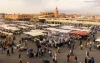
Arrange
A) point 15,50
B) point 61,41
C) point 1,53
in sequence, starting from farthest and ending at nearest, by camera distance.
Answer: point 61,41 → point 15,50 → point 1,53

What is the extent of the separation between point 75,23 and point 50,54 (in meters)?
33.6

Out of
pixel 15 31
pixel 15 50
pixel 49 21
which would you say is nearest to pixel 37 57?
pixel 15 50

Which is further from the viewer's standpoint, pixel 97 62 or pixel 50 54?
pixel 50 54

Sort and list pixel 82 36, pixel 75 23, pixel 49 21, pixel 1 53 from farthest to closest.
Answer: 1. pixel 49 21
2. pixel 75 23
3. pixel 82 36
4. pixel 1 53

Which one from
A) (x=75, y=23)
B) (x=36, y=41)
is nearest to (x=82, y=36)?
(x=36, y=41)

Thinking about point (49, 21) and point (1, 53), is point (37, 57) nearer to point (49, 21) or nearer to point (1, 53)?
point (1, 53)

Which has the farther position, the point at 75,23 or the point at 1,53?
the point at 75,23

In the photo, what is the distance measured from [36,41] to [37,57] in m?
6.94

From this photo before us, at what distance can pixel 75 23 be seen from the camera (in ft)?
155

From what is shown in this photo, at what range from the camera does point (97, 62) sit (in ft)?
42.7

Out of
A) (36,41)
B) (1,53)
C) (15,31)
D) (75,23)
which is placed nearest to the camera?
(1,53)

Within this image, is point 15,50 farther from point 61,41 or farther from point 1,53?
point 61,41

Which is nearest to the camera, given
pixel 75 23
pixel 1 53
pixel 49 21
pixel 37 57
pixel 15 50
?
pixel 37 57

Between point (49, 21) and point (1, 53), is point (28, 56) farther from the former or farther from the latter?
point (49, 21)
